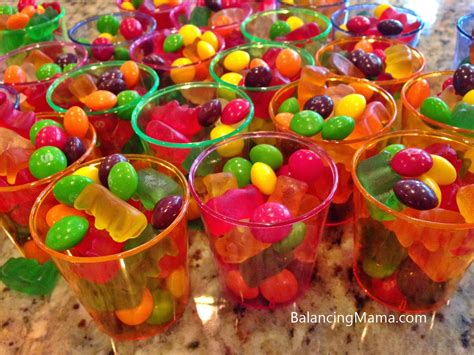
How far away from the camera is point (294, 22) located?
45.4 inches

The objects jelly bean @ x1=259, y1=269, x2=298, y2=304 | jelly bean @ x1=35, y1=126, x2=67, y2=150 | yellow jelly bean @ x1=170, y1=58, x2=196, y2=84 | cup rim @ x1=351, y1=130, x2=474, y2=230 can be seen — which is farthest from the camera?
yellow jelly bean @ x1=170, y1=58, x2=196, y2=84

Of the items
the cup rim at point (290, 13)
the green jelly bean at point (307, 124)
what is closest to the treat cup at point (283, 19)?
the cup rim at point (290, 13)

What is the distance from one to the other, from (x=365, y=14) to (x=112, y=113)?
0.70m

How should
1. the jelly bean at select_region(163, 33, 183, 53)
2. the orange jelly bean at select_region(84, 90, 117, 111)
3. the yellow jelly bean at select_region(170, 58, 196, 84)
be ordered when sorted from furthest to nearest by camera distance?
the jelly bean at select_region(163, 33, 183, 53) < the yellow jelly bean at select_region(170, 58, 196, 84) < the orange jelly bean at select_region(84, 90, 117, 111)

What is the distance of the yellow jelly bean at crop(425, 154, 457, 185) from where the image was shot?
62 cm

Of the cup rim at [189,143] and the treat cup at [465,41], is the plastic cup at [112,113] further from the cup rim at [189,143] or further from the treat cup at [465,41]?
the treat cup at [465,41]

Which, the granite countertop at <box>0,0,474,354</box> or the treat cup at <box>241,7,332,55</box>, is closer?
the granite countertop at <box>0,0,474,354</box>

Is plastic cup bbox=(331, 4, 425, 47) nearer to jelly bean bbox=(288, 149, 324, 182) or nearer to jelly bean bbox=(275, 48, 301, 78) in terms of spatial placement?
jelly bean bbox=(275, 48, 301, 78)

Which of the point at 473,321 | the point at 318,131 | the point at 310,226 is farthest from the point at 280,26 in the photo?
the point at 473,321

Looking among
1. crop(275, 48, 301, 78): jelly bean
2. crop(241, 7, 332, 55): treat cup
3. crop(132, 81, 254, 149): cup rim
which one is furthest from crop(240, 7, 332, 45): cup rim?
crop(132, 81, 254, 149): cup rim

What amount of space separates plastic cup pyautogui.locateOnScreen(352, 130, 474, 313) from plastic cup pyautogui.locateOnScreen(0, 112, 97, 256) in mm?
421

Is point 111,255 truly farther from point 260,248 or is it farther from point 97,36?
point 97,36

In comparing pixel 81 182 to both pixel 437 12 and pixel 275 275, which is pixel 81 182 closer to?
pixel 275 275

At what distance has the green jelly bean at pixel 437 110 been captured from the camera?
2.36 feet
